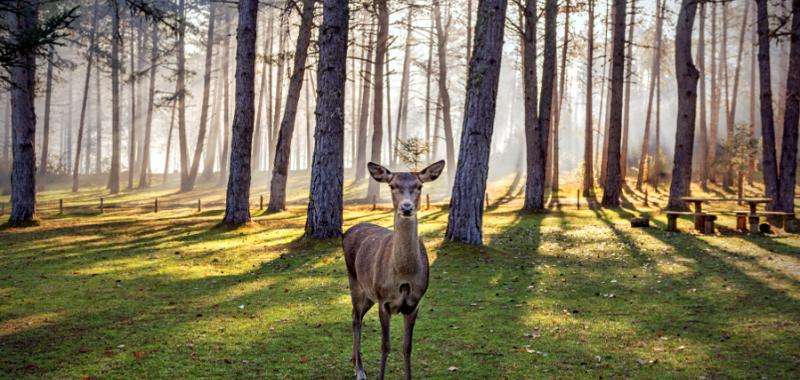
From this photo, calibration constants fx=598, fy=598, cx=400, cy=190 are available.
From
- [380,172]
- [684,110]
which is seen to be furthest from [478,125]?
[684,110]

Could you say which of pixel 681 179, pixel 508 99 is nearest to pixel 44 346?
pixel 681 179

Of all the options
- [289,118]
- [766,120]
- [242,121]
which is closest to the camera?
[242,121]

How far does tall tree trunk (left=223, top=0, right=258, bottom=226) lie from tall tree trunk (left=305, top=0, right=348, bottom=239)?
178 inches

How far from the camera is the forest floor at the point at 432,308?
7293mm

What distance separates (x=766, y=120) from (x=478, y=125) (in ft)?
42.7

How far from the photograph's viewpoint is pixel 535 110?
27.4 metres

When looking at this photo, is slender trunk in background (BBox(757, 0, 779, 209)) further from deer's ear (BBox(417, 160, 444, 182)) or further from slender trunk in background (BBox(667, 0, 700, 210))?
deer's ear (BBox(417, 160, 444, 182))

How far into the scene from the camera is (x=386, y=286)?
6.47m

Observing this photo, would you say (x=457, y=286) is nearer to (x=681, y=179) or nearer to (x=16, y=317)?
(x=16, y=317)

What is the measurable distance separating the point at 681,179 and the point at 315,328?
21.4 m

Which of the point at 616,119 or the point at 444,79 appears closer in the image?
the point at 616,119

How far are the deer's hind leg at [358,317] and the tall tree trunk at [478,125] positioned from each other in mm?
8128

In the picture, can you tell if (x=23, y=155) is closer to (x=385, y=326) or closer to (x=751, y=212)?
(x=385, y=326)

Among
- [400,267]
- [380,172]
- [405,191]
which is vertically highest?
[380,172]
